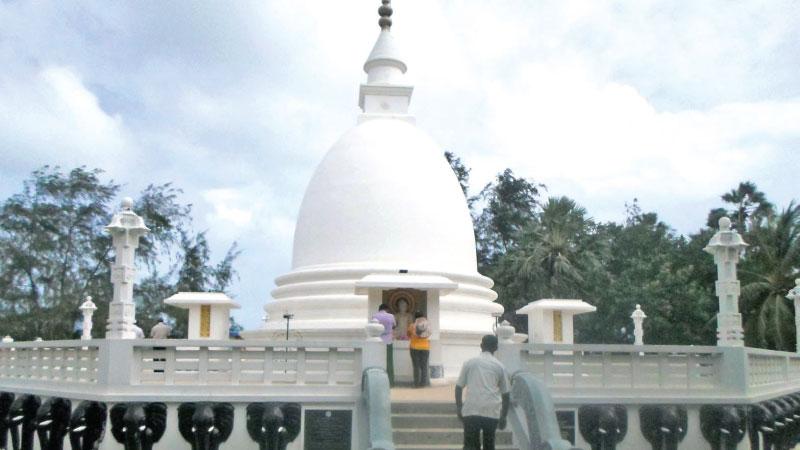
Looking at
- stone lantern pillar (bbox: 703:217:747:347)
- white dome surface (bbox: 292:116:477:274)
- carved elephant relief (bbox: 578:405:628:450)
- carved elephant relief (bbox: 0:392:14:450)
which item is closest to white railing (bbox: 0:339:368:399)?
carved elephant relief (bbox: 578:405:628:450)

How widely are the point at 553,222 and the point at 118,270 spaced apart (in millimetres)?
34056

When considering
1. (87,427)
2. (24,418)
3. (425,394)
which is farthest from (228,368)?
(24,418)

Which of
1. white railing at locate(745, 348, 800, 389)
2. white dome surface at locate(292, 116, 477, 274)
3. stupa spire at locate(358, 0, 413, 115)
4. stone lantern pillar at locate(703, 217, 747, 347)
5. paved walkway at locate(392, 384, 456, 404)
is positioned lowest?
paved walkway at locate(392, 384, 456, 404)

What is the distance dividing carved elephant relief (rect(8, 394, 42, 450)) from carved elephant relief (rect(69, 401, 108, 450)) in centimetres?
278

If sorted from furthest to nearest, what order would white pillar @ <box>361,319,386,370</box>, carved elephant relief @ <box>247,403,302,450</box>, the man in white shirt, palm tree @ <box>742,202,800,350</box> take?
1. palm tree @ <box>742,202,800,350</box>
2. white pillar @ <box>361,319,386,370</box>
3. carved elephant relief @ <box>247,403,302,450</box>
4. the man in white shirt

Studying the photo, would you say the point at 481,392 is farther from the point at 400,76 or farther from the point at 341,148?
the point at 400,76

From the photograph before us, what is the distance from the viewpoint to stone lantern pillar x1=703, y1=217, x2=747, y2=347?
14.5m

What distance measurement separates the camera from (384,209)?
22281 millimetres

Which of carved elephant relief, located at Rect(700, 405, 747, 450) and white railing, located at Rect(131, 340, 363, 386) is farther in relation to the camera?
carved elephant relief, located at Rect(700, 405, 747, 450)

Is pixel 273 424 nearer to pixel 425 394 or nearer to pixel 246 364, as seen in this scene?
pixel 246 364

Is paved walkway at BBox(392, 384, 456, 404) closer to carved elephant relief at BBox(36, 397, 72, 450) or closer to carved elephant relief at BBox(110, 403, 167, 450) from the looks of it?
carved elephant relief at BBox(110, 403, 167, 450)

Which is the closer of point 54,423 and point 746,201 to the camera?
point 54,423

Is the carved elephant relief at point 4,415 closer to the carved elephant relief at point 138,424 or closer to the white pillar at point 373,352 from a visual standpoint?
the carved elephant relief at point 138,424

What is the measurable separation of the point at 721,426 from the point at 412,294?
8158mm
